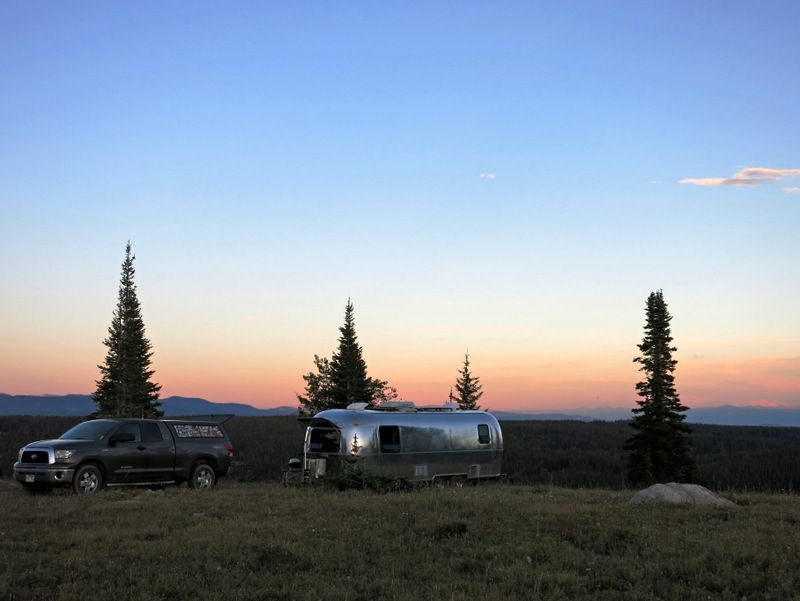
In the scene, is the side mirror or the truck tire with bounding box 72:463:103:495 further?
the side mirror

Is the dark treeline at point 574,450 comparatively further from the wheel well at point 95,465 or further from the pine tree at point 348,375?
the wheel well at point 95,465

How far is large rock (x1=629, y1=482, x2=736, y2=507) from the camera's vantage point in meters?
15.7

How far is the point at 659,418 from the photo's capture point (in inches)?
1763

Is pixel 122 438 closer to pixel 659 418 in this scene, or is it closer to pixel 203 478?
pixel 203 478

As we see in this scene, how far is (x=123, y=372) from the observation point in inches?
2013

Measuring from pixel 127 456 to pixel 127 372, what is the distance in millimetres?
33493

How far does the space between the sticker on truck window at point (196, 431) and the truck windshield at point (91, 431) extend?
2.03 meters

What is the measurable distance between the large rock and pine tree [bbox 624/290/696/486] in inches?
1147

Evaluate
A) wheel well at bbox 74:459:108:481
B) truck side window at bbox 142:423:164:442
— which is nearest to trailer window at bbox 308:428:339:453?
truck side window at bbox 142:423:164:442

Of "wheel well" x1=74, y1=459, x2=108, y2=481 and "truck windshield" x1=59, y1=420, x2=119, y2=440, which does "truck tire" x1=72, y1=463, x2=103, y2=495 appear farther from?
"truck windshield" x1=59, y1=420, x2=119, y2=440

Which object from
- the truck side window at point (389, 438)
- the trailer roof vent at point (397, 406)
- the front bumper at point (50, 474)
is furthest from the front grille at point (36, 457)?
the trailer roof vent at point (397, 406)

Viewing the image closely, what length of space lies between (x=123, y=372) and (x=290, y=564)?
44688 mm

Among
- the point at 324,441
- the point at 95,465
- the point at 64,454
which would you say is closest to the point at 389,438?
the point at 324,441

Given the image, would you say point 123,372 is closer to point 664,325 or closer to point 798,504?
point 664,325
